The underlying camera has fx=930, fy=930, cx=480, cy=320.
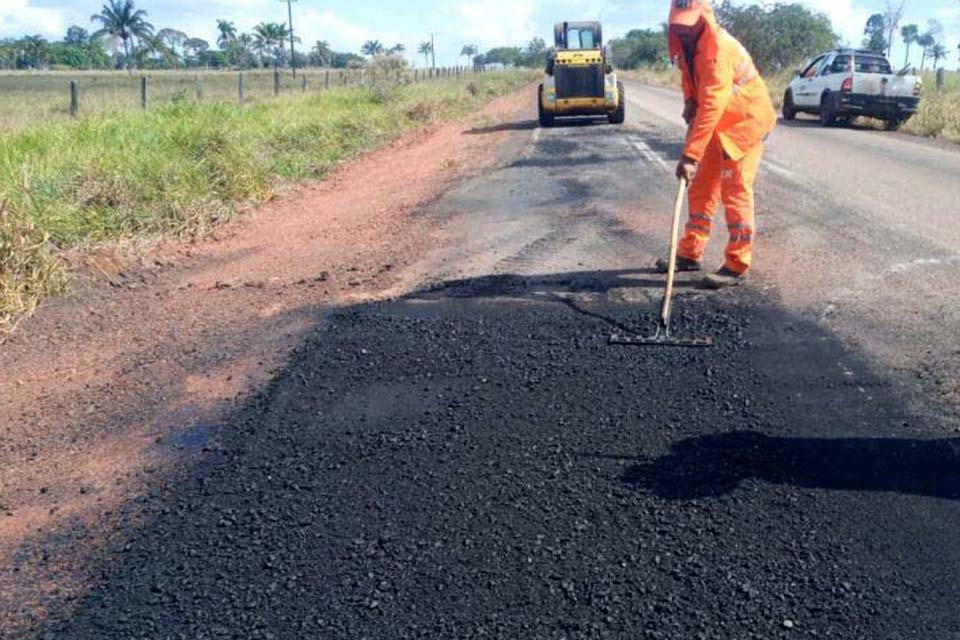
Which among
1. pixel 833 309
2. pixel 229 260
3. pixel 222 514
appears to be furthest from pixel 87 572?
pixel 229 260

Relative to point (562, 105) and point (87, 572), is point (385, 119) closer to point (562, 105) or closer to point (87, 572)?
point (562, 105)

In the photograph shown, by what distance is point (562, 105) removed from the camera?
1986 centimetres

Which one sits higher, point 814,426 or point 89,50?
point 89,50

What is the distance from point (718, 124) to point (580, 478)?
10.4 ft

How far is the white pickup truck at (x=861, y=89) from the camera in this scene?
1880 cm

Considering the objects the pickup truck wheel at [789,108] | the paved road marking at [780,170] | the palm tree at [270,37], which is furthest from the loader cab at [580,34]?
the palm tree at [270,37]

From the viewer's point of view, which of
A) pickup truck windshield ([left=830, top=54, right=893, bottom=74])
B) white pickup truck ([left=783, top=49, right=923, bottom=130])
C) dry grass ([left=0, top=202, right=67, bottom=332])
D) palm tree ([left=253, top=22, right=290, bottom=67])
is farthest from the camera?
palm tree ([left=253, top=22, right=290, bottom=67])

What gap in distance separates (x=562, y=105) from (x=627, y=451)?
16.8 meters

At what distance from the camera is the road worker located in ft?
19.0

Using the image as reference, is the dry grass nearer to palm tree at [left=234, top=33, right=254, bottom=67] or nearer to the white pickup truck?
the white pickup truck

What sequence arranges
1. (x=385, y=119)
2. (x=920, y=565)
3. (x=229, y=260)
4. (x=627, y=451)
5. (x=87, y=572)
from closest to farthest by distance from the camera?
(x=920, y=565)
(x=87, y=572)
(x=627, y=451)
(x=229, y=260)
(x=385, y=119)

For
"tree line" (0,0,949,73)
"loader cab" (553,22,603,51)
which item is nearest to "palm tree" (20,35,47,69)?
"tree line" (0,0,949,73)

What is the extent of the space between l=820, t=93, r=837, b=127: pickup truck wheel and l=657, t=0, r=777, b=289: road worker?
14677 mm

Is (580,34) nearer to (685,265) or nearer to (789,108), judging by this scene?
(789,108)
